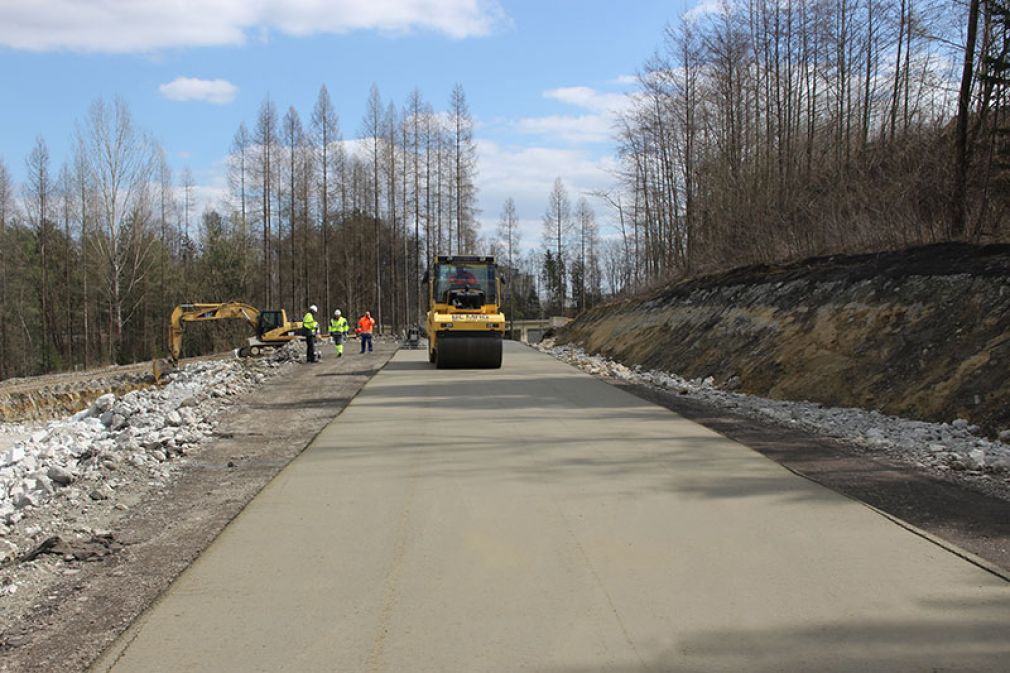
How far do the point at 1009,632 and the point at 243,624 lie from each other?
4.53 meters

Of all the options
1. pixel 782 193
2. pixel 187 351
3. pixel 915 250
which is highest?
pixel 782 193

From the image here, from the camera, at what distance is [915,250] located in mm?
17922

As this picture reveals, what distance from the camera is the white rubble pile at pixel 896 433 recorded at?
9404 millimetres

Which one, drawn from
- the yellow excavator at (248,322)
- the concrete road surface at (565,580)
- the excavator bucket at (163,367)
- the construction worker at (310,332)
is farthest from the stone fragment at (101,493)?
the yellow excavator at (248,322)

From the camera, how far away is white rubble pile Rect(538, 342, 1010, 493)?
940 centimetres

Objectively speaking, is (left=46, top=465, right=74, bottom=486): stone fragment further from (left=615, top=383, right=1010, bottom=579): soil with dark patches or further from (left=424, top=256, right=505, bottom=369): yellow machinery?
(left=424, top=256, right=505, bottom=369): yellow machinery

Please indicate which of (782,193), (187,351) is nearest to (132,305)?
(187,351)

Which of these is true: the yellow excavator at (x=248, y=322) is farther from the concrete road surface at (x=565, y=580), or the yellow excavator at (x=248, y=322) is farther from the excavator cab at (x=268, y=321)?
the concrete road surface at (x=565, y=580)

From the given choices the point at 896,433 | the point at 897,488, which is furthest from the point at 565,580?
the point at 896,433

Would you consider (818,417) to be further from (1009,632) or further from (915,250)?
(1009,632)

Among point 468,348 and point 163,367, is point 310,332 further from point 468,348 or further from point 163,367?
point 163,367

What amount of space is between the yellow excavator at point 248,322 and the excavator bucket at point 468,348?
44.0 feet

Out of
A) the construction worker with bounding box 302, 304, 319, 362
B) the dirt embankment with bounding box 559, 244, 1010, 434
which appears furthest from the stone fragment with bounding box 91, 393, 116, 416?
the dirt embankment with bounding box 559, 244, 1010, 434

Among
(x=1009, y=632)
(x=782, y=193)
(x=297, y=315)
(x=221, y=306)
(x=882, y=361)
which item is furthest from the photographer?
(x=297, y=315)
